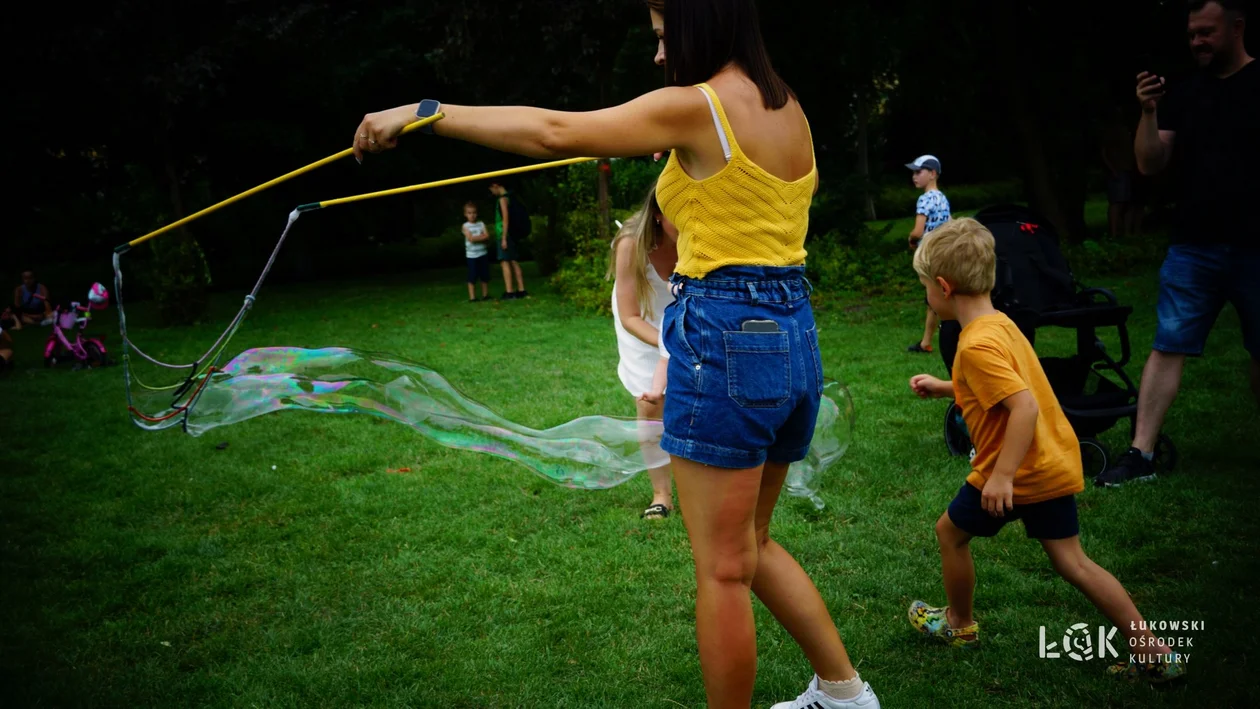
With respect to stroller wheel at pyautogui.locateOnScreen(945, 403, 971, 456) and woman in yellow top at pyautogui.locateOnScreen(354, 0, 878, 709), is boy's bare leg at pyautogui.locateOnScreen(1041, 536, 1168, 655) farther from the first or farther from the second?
stroller wheel at pyautogui.locateOnScreen(945, 403, 971, 456)

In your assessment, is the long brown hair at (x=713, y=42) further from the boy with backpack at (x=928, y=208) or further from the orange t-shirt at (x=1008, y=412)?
the boy with backpack at (x=928, y=208)

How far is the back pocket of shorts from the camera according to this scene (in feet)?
7.65

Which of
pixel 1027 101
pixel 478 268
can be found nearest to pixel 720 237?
pixel 478 268

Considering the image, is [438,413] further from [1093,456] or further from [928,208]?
[928,208]

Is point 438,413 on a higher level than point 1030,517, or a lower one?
higher

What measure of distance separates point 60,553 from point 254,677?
214cm

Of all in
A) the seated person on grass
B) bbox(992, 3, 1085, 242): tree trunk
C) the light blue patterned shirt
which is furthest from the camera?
the seated person on grass

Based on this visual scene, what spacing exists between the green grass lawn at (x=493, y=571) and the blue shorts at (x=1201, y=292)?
782 millimetres

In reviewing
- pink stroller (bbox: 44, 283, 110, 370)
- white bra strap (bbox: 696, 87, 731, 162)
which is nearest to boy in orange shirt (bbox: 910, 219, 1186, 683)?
white bra strap (bbox: 696, 87, 731, 162)

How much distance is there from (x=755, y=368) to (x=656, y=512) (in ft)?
9.56

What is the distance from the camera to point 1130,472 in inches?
203

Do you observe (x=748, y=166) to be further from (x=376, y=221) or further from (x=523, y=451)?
(x=376, y=221)

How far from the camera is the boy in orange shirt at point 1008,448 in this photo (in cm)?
310

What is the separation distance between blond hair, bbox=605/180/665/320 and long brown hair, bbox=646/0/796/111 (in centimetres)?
165
